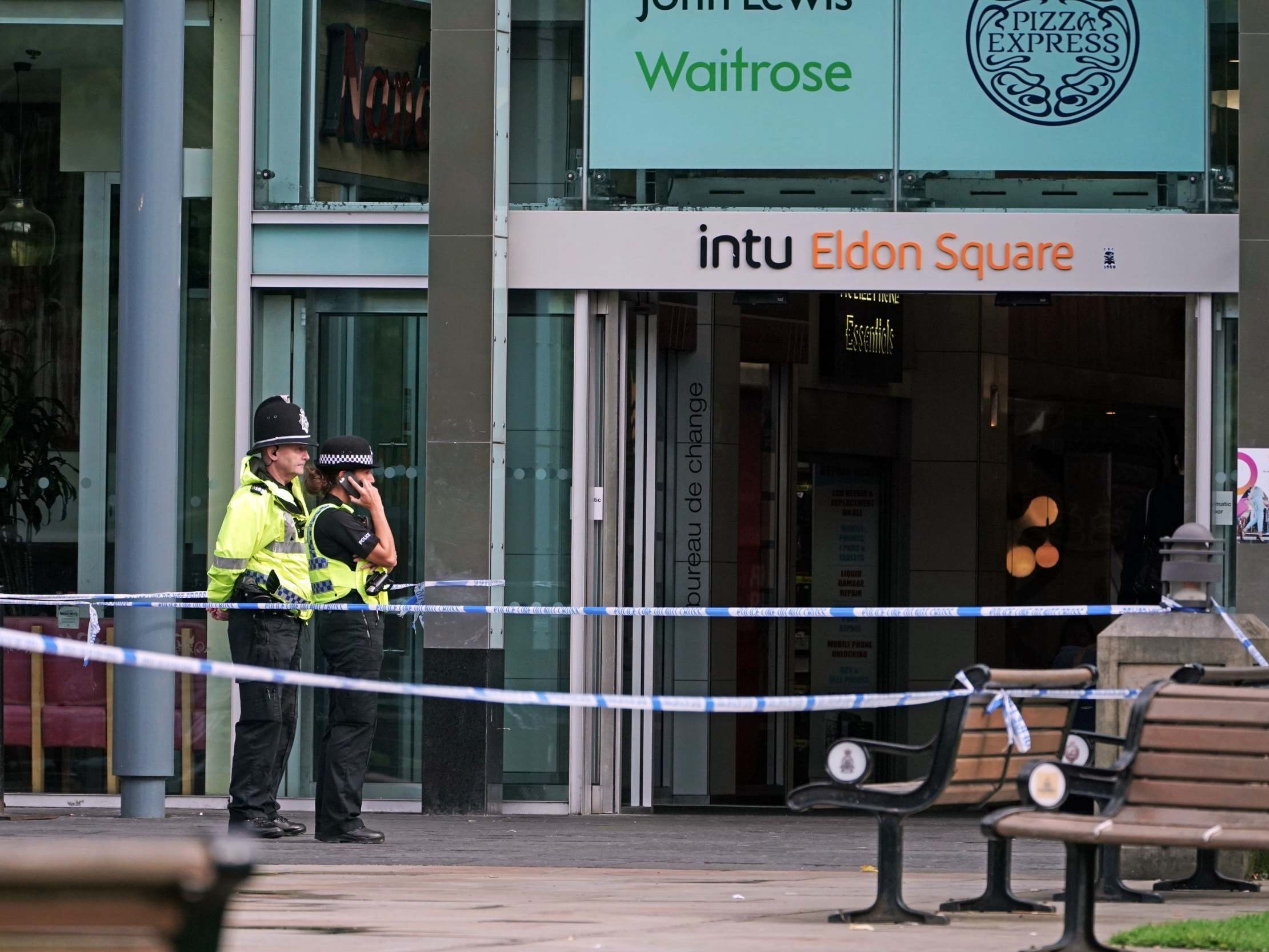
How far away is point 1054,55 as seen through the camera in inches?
468

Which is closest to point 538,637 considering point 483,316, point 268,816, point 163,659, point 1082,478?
point 483,316

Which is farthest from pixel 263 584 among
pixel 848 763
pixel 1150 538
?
pixel 1150 538

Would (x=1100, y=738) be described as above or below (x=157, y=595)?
below

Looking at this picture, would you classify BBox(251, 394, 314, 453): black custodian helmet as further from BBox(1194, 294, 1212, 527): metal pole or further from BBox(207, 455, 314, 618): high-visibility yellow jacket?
BBox(1194, 294, 1212, 527): metal pole

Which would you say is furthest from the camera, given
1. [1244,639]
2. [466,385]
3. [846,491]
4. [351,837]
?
[846,491]

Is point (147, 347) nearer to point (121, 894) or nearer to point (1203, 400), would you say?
point (1203, 400)

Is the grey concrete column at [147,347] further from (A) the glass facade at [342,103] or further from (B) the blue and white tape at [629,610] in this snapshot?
(A) the glass facade at [342,103]

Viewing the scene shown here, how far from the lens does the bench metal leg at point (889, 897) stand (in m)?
6.29

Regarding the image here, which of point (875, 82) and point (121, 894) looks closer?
point (121, 894)

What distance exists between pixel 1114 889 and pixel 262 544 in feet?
13.4

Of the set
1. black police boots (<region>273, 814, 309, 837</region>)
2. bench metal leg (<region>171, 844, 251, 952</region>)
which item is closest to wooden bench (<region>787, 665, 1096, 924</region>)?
black police boots (<region>273, 814, 309, 837</region>)

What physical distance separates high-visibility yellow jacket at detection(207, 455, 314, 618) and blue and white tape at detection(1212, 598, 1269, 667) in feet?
13.4

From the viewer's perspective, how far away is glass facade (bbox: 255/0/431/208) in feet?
39.0

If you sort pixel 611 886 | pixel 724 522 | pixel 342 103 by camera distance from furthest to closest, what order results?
pixel 724 522 < pixel 342 103 < pixel 611 886
